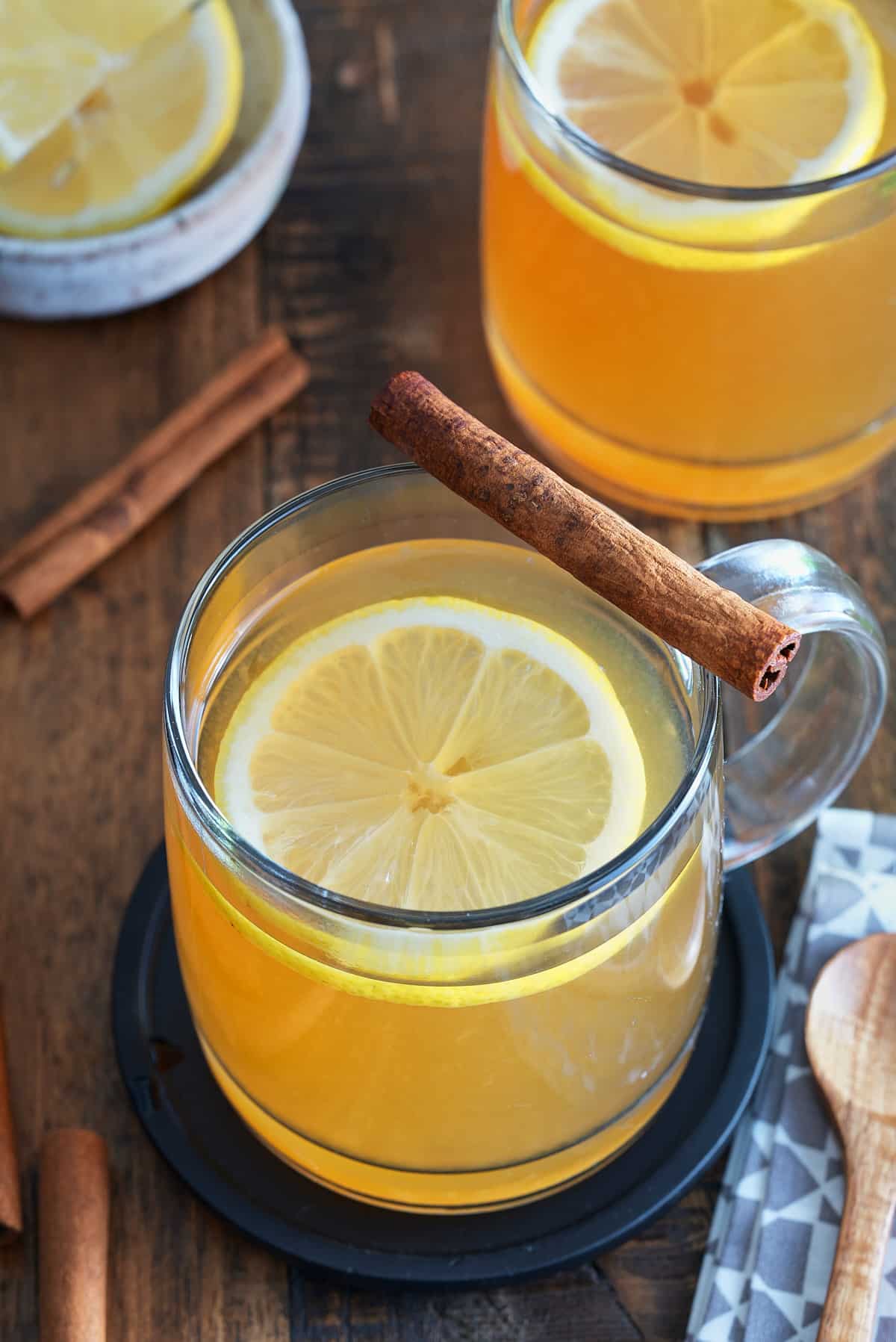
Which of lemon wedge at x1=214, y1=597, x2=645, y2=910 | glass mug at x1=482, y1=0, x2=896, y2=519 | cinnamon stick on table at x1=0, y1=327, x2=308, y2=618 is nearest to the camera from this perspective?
lemon wedge at x1=214, y1=597, x2=645, y2=910

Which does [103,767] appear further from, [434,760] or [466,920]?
[466,920]

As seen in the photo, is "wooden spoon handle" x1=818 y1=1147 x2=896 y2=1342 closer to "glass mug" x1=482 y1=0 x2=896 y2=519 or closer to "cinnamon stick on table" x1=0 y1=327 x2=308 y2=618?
"glass mug" x1=482 y1=0 x2=896 y2=519

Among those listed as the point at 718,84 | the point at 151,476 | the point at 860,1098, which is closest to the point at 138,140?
the point at 151,476

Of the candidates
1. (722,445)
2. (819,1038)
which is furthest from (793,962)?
(722,445)

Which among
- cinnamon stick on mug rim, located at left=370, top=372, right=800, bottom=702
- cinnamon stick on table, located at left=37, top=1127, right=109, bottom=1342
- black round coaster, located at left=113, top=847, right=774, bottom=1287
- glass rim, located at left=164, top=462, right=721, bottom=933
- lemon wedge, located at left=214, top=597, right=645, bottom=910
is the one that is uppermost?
cinnamon stick on mug rim, located at left=370, top=372, right=800, bottom=702

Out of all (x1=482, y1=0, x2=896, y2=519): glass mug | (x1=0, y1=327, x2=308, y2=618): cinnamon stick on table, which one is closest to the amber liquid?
(x1=482, y1=0, x2=896, y2=519): glass mug

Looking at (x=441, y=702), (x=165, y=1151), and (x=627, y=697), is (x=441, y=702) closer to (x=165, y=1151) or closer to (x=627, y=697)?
(x=627, y=697)
